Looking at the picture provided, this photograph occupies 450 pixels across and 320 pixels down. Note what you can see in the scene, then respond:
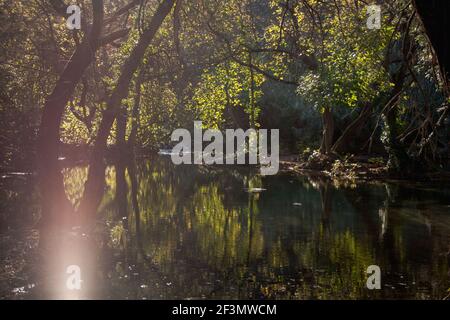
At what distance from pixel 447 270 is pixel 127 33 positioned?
12105 millimetres

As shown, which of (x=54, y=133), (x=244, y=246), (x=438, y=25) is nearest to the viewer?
(x=438, y=25)

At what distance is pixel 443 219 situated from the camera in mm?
17656

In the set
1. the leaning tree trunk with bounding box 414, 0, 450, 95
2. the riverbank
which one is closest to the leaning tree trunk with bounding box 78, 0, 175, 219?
the leaning tree trunk with bounding box 414, 0, 450, 95

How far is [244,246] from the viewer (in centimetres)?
1396

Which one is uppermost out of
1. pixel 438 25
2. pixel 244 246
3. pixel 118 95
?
pixel 118 95

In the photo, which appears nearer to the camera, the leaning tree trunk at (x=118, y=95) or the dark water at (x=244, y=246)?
the dark water at (x=244, y=246)

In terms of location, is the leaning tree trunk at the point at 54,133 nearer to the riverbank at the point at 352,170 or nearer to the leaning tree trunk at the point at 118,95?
the leaning tree trunk at the point at 118,95

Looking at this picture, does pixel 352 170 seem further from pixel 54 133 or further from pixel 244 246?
pixel 54 133

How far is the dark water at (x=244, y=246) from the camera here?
10.4 metres

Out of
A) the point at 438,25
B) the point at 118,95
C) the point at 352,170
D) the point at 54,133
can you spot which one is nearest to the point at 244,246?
the point at 118,95

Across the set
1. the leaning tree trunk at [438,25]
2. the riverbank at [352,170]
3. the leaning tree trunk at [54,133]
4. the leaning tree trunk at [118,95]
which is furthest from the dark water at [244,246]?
the riverbank at [352,170]

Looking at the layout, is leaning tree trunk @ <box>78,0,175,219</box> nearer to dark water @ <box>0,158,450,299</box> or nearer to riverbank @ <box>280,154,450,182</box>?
dark water @ <box>0,158,450,299</box>

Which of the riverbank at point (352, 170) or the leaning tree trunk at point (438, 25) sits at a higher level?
the leaning tree trunk at point (438, 25)

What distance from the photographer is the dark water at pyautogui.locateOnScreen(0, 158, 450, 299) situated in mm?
10391
